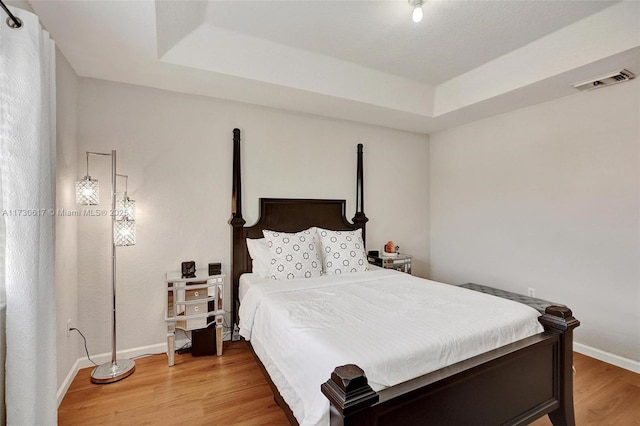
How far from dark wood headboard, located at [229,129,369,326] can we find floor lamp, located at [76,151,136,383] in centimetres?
89

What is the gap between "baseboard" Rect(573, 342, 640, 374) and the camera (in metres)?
2.50

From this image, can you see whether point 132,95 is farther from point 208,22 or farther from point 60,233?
point 60,233

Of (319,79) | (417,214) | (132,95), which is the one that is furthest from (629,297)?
(132,95)

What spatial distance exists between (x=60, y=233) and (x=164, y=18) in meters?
1.61

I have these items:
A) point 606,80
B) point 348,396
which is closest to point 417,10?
point 606,80

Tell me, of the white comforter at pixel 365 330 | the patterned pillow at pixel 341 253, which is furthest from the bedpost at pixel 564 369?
the patterned pillow at pixel 341 253

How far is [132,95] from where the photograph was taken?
2.71m

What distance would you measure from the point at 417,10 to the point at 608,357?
3241mm

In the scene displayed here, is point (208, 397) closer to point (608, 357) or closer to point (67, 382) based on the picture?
point (67, 382)

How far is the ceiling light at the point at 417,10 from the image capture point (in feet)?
6.51

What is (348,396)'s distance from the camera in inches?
41.2

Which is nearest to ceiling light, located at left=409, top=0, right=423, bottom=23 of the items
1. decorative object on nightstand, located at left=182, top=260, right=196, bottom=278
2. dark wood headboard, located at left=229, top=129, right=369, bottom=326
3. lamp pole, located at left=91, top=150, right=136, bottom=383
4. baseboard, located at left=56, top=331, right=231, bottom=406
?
dark wood headboard, located at left=229, top=129, right=369, bottom=326

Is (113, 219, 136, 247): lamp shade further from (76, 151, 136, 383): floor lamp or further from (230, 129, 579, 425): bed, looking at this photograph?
(230, 129, 579, 425): bed

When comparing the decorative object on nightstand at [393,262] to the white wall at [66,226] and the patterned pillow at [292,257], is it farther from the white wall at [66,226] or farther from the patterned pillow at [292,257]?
the white wall at [66,226]
